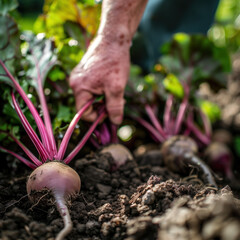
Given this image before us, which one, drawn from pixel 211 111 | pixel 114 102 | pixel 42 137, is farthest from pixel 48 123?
pixel 211 111

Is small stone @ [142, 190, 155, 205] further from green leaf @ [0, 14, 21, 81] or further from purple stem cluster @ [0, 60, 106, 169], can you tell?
green leaf @ [0, 14, 21, 81]

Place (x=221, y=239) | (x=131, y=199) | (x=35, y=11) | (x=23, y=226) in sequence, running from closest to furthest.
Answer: (x=221, y=239), (x=23, y=226), (x=131, y=199), (x=35, y=11)

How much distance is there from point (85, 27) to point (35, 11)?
13.6 ft

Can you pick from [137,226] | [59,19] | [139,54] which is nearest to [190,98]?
[139,54]

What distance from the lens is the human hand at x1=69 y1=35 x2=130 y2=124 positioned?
168cm

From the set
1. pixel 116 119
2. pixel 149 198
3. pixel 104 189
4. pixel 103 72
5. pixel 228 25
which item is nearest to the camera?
pixel 149 198

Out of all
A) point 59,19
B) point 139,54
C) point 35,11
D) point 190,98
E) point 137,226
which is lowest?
point 190,98

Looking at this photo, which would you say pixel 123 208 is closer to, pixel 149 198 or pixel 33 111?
pixel 149 198

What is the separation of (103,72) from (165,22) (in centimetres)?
188

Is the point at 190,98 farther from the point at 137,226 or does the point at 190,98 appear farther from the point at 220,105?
the point at 137,226

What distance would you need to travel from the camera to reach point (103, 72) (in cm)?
168

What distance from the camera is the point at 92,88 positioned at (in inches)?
67.6

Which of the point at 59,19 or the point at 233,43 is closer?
the point at 59,19

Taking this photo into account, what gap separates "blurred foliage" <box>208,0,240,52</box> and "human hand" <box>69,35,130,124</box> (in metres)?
3.33
